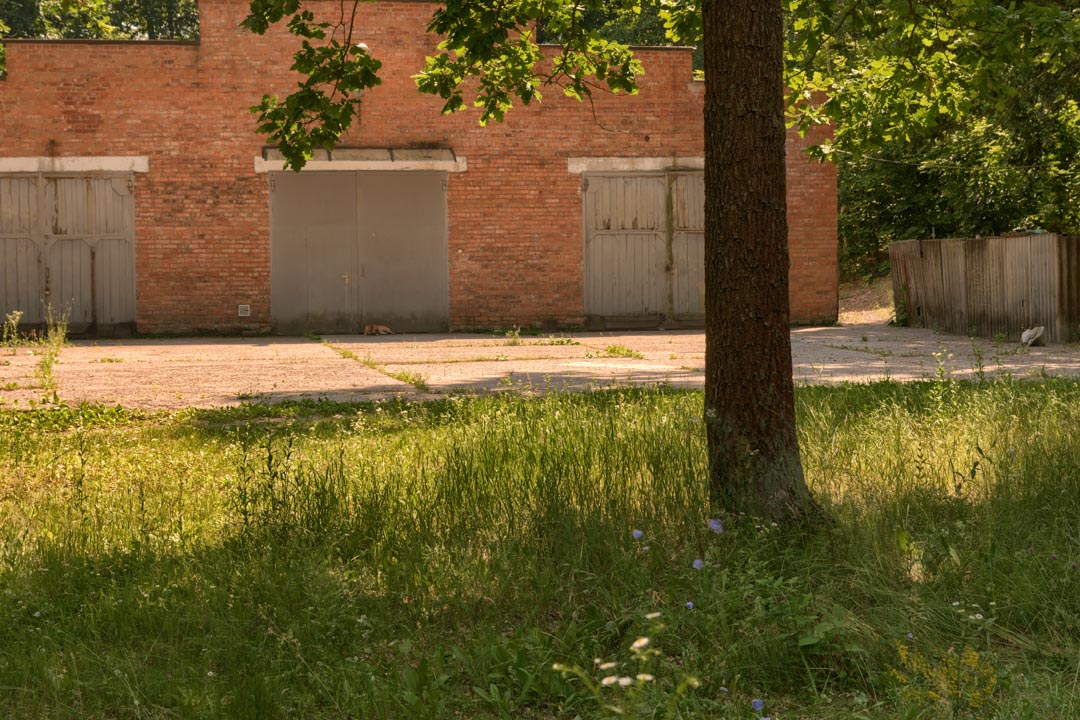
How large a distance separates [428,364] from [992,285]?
828 cm

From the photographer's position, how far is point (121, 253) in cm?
1909

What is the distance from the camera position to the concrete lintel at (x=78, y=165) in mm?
18844

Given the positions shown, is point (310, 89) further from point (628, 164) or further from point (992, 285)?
point (628, 164)

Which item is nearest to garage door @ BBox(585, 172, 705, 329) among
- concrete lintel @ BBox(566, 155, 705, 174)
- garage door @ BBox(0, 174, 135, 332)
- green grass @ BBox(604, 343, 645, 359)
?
concrete lintel @ BBox(566, 155, 705, 174)

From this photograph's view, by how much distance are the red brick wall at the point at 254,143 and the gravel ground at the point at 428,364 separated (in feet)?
5.03

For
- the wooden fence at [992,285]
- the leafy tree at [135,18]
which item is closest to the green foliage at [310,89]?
the wooden fence at [992,285]

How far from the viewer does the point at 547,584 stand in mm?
3924

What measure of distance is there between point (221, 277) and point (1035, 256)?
1229 cm

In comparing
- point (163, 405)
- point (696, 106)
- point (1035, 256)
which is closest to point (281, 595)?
point (163, 405)

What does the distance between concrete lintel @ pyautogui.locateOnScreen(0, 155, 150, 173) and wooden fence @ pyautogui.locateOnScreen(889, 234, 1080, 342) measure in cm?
1263

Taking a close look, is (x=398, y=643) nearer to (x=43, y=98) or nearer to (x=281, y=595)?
(x=281, y=595)

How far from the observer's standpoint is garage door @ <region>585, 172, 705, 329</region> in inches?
793

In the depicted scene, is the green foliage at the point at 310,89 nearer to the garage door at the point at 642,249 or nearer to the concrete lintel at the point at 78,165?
the concrete lintel at the point at 78,165

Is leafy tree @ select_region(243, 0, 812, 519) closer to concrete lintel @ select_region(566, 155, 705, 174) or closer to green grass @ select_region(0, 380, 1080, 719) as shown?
green grass @ select_region(0, 380, 1080, 719)
